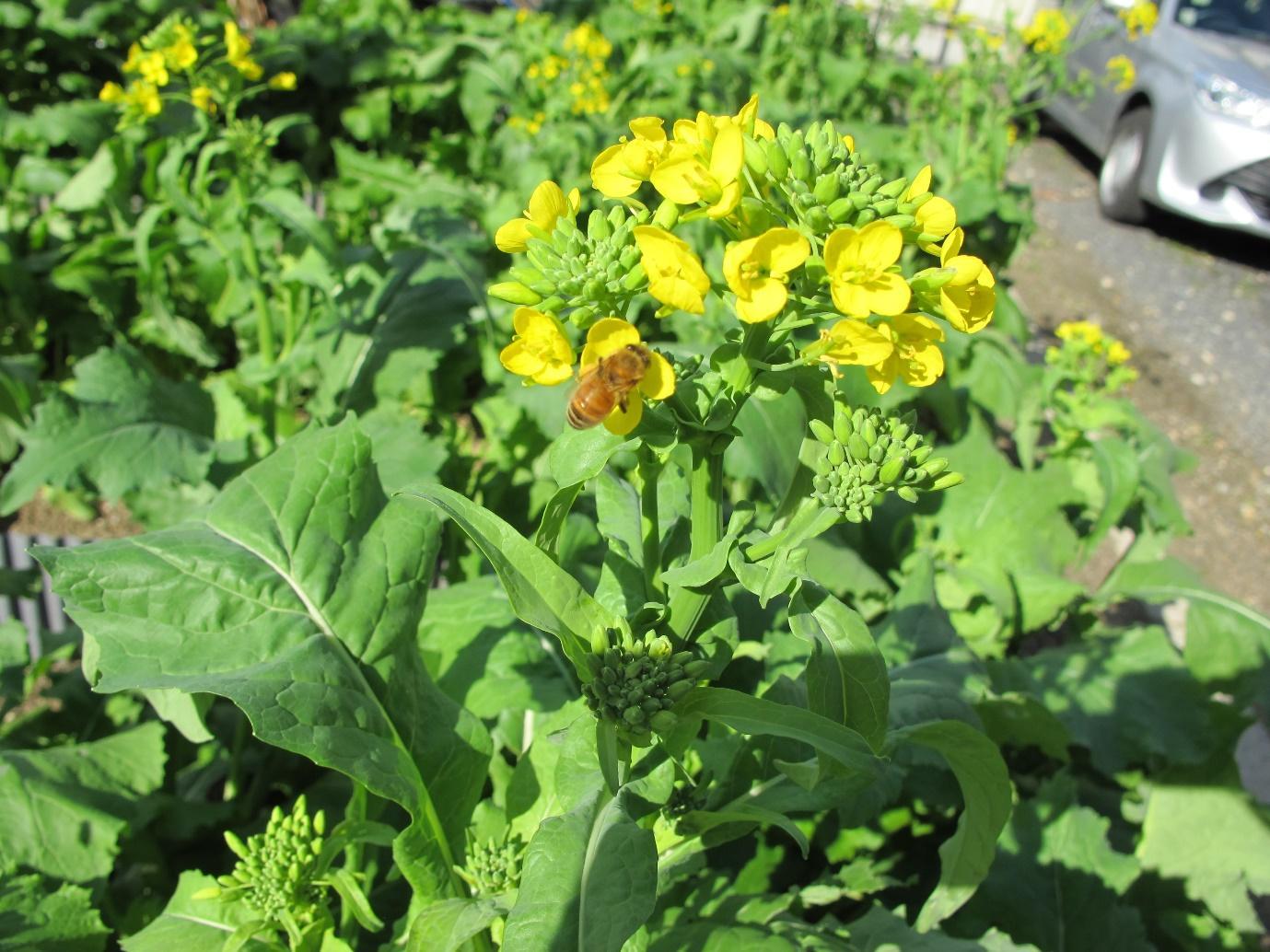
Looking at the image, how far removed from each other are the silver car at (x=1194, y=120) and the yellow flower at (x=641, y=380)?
757 cm

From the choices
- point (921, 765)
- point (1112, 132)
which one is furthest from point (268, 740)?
point (1112, 132)

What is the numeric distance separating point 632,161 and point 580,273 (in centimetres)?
18

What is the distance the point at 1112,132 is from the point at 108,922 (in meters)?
10.1

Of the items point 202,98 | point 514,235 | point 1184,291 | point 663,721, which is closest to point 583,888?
point 663,721

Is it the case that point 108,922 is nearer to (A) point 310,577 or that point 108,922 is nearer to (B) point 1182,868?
(A) point 310,577

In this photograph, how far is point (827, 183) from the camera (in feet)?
3.88

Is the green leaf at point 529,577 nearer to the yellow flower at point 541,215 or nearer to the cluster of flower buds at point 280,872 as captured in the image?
the yellow flower at point 541,215

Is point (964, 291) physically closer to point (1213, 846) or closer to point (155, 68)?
point (1213, 846)

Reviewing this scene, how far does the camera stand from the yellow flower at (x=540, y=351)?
1.20 m

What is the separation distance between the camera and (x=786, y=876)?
92.4 inches

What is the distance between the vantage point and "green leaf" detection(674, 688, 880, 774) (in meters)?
1.21

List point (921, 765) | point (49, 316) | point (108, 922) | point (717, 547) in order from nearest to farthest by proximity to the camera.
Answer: point (717, 547) → point (108, 922) → point (921, 765) → point (49, 316)

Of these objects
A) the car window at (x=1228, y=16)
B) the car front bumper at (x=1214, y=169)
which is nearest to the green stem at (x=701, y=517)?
the car front bumper at (x=1214, y=169)

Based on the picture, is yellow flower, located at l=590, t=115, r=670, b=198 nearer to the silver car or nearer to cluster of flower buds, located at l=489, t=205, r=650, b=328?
cluster of flower buds, located at l=489, t=205, r=650, b=328
